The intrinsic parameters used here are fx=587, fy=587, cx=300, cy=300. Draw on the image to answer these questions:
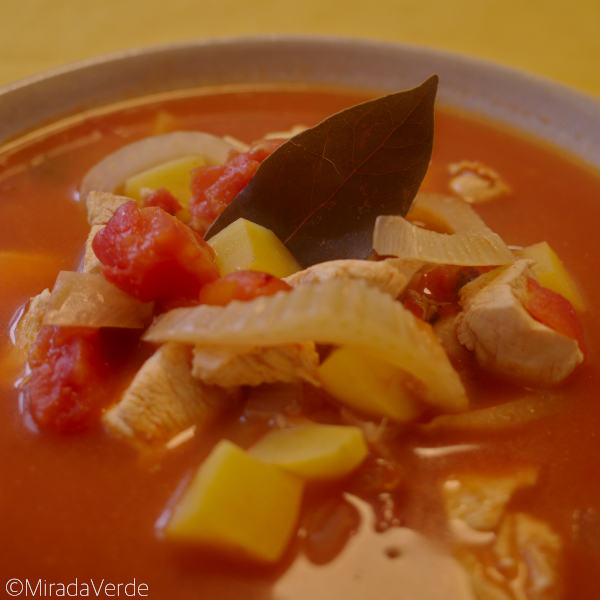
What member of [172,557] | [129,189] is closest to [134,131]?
[129,189]

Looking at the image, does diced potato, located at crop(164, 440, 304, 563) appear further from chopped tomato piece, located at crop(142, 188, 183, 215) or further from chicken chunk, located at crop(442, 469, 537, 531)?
chopped tomato piece, located at crop(142, 188, 183, 215)

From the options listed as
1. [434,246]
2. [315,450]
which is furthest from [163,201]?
[315,450]

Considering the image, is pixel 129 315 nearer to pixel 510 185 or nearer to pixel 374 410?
pixel 374 410

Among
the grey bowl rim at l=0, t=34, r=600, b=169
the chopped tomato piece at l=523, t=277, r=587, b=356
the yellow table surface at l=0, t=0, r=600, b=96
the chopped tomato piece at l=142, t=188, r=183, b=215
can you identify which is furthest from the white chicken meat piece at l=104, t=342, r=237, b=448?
the yellow table surface at l=0, t=0, r=600, b=96

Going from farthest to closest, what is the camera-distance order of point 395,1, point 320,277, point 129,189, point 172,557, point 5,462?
point 395,1 < point 129,189 < point 320,277 < point 5,462 < point 172,557

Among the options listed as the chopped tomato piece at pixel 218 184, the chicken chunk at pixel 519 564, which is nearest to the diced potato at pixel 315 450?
the chicken chunk at pixel 519 564
